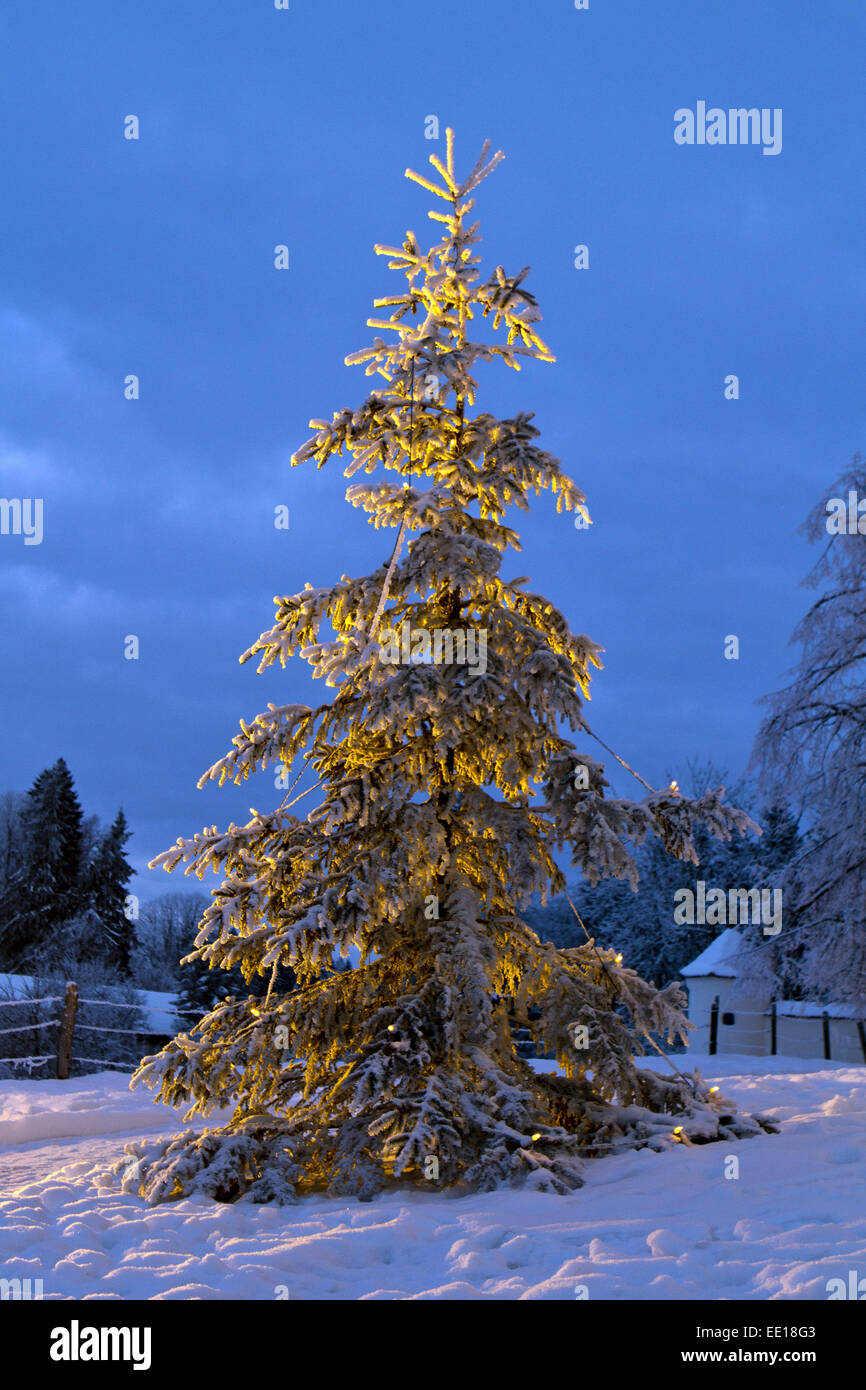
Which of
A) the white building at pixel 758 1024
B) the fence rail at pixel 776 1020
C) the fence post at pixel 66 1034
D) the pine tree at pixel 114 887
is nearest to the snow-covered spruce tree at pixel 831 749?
the fence rail at pixel 776 1020

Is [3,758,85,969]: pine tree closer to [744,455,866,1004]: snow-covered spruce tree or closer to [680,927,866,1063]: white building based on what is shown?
[680,927,866,1063]: white building

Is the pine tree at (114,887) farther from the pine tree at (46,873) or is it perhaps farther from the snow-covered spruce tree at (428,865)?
the snow-covered spruce tree at (428,865)

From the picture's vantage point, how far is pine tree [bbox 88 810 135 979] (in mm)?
41031

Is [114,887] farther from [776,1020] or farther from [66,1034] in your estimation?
[66,1034]

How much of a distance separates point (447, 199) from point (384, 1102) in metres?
7.99

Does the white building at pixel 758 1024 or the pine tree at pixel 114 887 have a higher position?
the pine tree at pixel 114 887

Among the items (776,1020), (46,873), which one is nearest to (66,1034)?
(776,1020)

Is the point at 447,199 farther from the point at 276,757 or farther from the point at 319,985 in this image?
the point at 319,985

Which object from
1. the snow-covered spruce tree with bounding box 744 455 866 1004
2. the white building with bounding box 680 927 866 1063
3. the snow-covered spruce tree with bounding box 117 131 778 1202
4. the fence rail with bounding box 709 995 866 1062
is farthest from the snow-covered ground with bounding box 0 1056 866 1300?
the white building with bounding box 680 927 866 1063

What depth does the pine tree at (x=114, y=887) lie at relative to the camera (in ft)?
135

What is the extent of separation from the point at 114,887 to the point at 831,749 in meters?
33.8

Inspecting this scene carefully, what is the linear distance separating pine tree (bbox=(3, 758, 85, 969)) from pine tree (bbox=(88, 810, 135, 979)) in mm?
701

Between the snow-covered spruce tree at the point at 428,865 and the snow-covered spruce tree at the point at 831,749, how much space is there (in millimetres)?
8918
